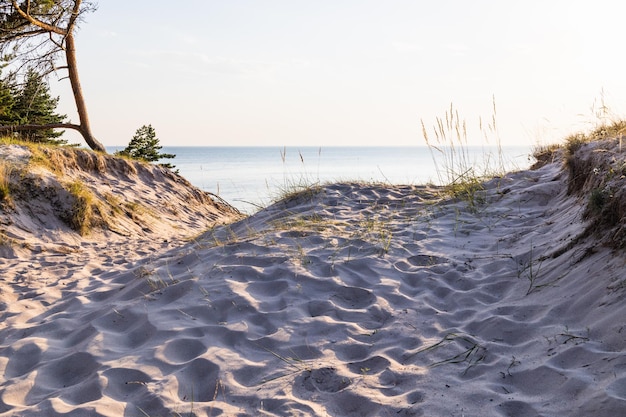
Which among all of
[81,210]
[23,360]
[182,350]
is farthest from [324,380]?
[81,210]

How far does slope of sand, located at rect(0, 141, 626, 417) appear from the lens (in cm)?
277

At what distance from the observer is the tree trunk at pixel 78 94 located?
45.6ft

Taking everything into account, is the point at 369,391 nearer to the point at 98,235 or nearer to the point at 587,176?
the point at 587,176

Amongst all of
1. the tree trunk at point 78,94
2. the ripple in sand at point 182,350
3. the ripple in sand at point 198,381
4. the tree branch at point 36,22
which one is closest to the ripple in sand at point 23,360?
the ripple in sand at point 182,350

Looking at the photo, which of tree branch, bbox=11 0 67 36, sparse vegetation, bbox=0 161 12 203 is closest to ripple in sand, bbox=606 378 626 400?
sparse vegetation, bbox=0 161 12 203

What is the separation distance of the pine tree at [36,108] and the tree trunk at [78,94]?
0.87 meters

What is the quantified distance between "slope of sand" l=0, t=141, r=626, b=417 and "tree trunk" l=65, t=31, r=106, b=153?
357 inches

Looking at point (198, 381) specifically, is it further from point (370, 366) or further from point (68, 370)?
point (370, 366)

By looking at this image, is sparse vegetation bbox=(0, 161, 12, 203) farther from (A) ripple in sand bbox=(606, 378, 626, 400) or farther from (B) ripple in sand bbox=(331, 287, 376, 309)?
(A) ripple in sand bbox=(606, 378, 626, 400)

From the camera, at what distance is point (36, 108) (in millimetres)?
19281

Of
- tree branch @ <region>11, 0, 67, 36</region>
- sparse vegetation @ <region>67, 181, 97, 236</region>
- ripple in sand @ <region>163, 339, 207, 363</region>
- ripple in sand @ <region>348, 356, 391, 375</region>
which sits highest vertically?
tree branch @ <region>11, 0, 67, 36</region>

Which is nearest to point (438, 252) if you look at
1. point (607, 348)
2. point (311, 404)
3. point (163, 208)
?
point (607, 348)

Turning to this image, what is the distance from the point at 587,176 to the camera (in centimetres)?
535

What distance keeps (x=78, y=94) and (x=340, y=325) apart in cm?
1278
